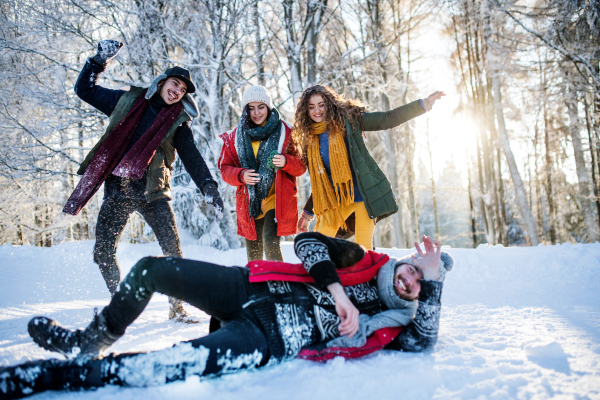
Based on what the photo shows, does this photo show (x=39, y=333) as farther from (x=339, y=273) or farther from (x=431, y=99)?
(x=431, y=99)

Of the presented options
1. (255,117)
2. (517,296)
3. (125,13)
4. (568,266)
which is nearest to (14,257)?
(125,13)

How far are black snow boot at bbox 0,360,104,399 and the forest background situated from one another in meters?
5.66

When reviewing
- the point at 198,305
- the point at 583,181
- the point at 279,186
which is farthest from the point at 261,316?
the point at 583,181

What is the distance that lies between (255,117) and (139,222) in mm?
11376

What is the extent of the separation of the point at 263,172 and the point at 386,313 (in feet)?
5.44

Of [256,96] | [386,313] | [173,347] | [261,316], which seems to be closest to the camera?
[173,347]

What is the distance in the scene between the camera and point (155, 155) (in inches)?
100

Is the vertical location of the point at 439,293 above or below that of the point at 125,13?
below

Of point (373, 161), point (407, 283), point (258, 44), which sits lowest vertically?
point (407, 283)

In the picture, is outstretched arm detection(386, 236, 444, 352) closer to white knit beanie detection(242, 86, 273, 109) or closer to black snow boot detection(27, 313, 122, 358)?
black snow boot detection(27, 313, 122, 358)

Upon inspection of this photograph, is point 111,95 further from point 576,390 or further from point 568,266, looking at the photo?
point 568,266

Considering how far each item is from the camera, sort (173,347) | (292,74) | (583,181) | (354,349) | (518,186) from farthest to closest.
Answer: (583,181) → (518,186) → (292,74) → (354,349) → (173,347)

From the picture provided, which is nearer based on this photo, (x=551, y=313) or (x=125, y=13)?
(x=551, y=313)

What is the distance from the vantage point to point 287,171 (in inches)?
113
